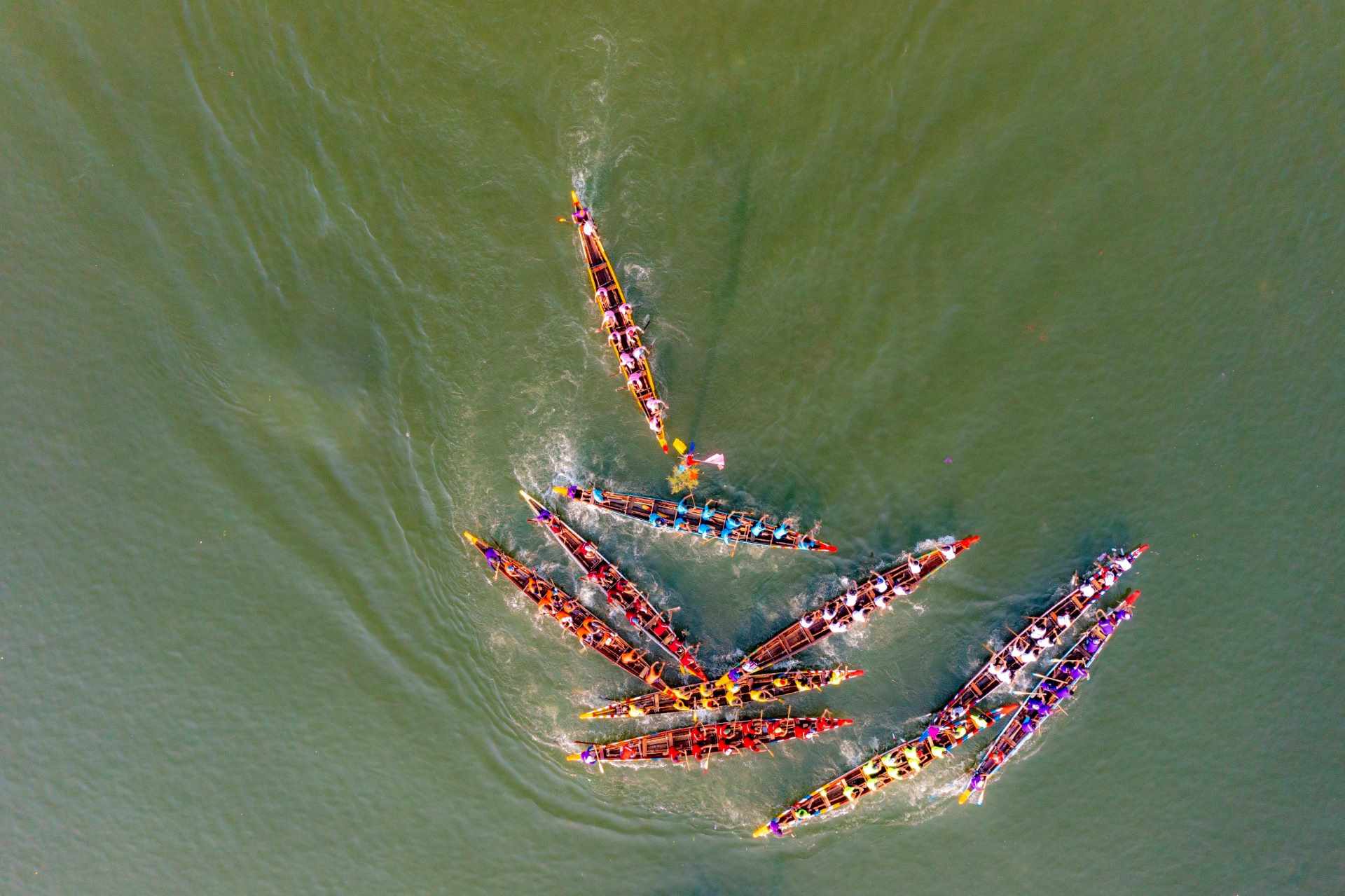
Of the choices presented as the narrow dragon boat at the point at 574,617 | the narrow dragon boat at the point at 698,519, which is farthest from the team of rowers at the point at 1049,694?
the narrow dragon boat at the point at 574,617

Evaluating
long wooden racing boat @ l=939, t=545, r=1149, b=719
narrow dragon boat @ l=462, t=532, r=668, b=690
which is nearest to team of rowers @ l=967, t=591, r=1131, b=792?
long wooden racing boat @ l=939, t=545, r=1149, b=719

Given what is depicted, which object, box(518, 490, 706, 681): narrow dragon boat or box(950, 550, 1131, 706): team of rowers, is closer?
box(950, 550, 1131, 706): team of rowers

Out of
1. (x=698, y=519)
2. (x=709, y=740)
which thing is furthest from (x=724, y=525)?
(x=709, y=740)

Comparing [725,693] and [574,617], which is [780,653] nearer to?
[725,693]

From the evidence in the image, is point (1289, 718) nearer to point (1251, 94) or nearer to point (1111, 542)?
point (1111, 542)

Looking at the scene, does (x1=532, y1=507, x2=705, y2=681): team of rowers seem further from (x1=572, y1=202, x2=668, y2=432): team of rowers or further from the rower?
(x1=572, y1=202, x2=668, y2=432): team of rowers

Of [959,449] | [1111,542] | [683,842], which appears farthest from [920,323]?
[683,842]
